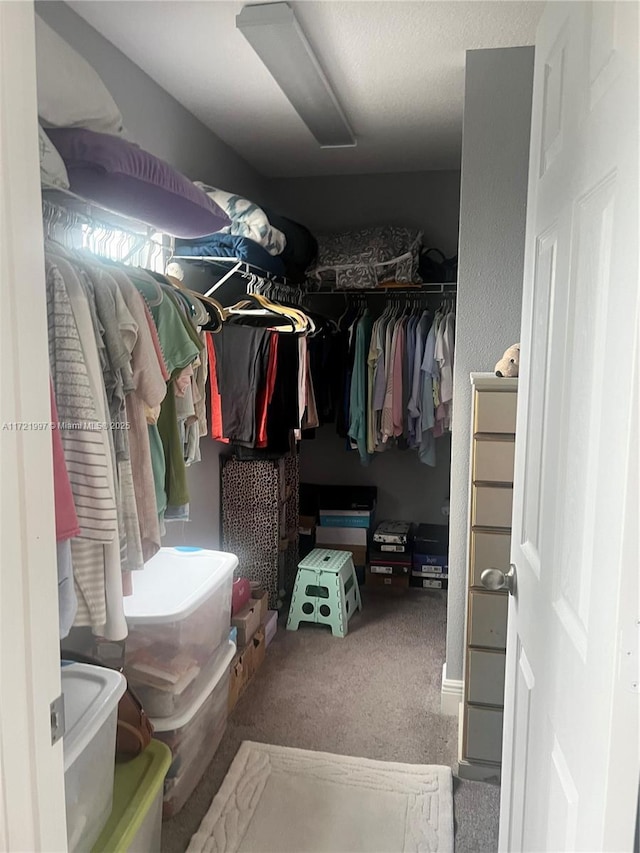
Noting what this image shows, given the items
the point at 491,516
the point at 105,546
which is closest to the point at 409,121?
the point at 491,516

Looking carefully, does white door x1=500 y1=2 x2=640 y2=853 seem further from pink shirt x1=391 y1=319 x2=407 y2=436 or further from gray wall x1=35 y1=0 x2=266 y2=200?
pink shirt x1=391 y1=319 x2=407 y2=436

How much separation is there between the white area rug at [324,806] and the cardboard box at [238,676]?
0.27m

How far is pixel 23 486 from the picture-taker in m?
0.78

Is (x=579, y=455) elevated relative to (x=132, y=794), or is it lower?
elevated

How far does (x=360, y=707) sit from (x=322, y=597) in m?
0.73

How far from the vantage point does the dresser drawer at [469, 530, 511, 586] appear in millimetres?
2041

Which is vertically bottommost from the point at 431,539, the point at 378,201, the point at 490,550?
the point at 431,539

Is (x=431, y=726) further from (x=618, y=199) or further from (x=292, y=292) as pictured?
(x=292, y=292)

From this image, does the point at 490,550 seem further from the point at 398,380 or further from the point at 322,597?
the point at 398,380

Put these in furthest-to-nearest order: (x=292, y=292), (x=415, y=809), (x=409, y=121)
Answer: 1. (x=292, y=292)
2. (x=409, y=121)
3. (x=415, y=809)

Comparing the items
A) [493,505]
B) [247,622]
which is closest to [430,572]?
[247,622]

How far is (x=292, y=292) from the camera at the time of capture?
3.83m

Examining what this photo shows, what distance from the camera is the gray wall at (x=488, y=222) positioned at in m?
2.25

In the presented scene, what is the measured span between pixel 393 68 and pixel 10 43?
203 cm
